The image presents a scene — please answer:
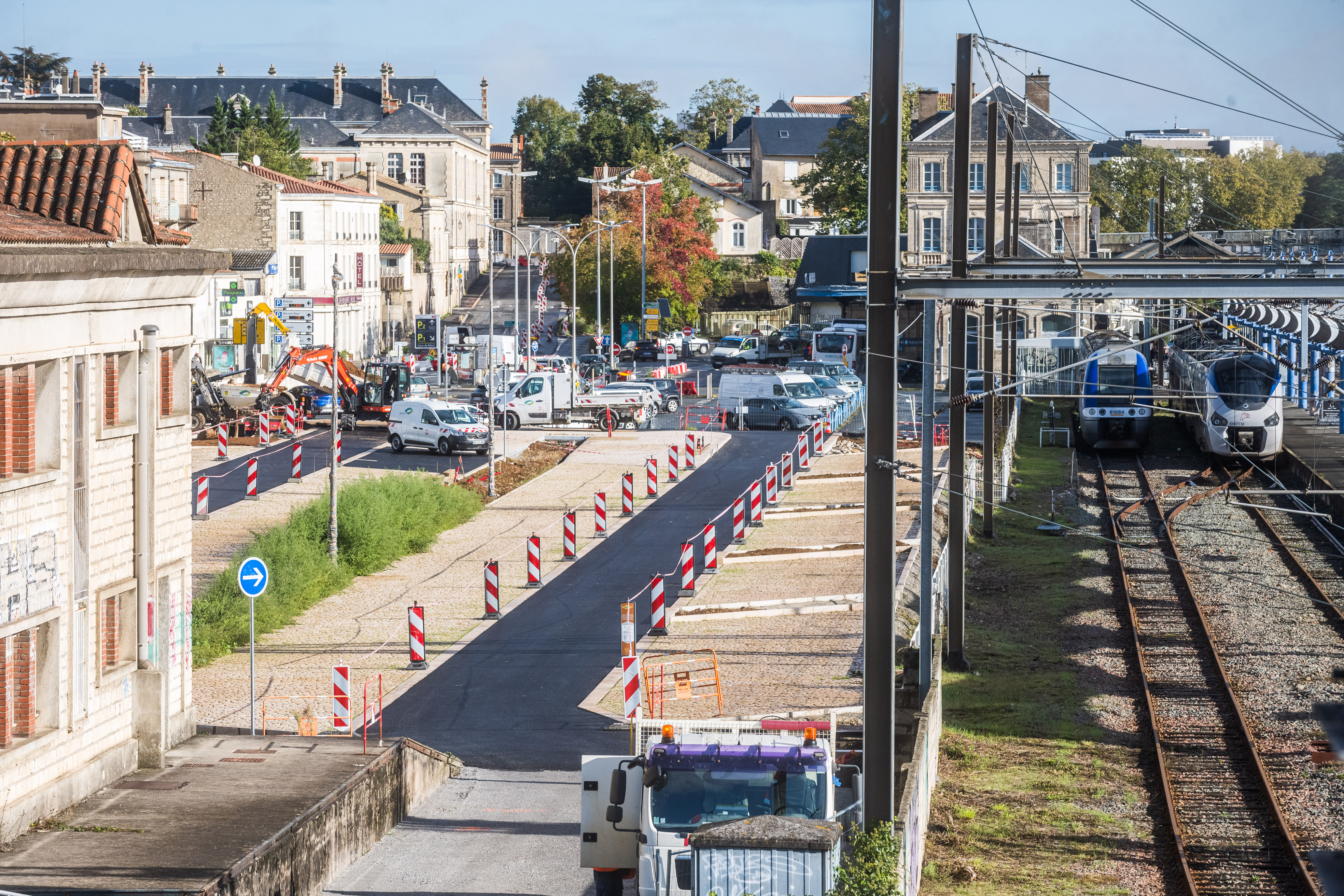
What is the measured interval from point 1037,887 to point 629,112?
126 meters

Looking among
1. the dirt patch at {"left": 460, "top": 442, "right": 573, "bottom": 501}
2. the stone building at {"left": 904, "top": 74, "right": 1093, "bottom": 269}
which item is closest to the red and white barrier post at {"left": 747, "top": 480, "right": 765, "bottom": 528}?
the dirt patch at {"left": 460, "top": 442, "right": 573, "bottom": 501}

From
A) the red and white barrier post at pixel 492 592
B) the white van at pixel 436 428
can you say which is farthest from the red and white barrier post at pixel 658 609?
the white van at pixel 436 428

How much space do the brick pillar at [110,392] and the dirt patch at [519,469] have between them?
21433mm

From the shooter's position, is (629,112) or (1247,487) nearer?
(1247,487)

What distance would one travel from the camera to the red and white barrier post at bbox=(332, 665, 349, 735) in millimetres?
19078

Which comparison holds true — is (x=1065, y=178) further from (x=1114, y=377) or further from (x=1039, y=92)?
(x=1114, y=377)

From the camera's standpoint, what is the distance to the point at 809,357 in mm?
80500

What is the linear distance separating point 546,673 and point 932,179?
6007cm

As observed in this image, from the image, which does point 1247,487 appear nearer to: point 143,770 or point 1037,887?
point 1037,887

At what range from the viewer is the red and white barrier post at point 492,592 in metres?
25.7

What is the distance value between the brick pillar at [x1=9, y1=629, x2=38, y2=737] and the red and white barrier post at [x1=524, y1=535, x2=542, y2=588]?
46.3ft

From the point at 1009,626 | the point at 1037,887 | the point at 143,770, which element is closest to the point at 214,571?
the point at 143,770

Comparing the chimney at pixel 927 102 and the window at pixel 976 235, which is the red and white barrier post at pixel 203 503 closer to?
the window at pixel 976 235

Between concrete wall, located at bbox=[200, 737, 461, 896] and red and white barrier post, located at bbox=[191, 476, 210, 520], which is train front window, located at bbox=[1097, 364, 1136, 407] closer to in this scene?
red and white barrier post, located at bbox=[191, 476, 210, 520]
